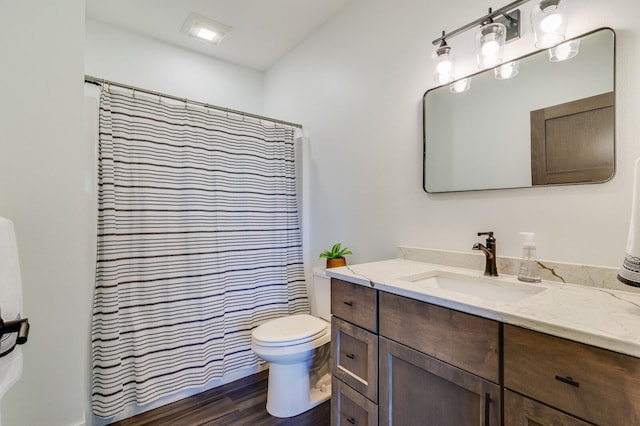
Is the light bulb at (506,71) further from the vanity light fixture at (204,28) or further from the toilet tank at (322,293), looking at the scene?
the vanity light fixture at (204,28)

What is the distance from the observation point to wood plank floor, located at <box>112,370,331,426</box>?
1666mm

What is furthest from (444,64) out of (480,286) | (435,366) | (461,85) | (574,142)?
(435,366)

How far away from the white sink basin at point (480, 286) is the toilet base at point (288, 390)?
899mm

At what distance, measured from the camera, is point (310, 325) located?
1886 millimetres

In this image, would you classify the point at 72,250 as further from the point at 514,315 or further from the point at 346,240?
the point at 514,315

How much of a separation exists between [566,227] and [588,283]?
21 centimetres

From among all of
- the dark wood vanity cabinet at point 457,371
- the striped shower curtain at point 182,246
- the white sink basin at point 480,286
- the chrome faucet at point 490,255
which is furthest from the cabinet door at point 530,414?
the striped shower curtain at point 182,246

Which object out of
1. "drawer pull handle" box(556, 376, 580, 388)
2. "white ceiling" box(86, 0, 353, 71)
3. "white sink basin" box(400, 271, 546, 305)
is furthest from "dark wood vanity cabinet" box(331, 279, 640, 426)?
"white ceiling" box(86, 0, 353, 71)

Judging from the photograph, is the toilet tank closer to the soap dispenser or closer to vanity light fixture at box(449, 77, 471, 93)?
the soap dispenser

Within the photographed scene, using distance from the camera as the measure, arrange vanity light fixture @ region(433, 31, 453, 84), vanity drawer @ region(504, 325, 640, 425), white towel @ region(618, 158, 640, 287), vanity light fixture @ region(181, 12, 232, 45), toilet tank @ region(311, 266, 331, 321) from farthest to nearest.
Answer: vanity light fixture @ region(181, 12, 232, 45)
toilet tank @ region(311, 266, 331, 321)
vanity light fixture @ region(433, 31, 453, 84)
white towel @ region(618, 158, 640, 287)
vanity drawer @ region(504, 325, 640, 425)

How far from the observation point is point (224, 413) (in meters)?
1.74

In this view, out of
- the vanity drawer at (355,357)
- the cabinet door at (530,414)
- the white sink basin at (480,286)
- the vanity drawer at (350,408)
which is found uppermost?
the white sink basin at (480,286)

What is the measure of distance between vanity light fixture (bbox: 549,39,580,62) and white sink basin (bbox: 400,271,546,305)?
870 mm

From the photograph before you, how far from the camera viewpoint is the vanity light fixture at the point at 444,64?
56.5 inches
